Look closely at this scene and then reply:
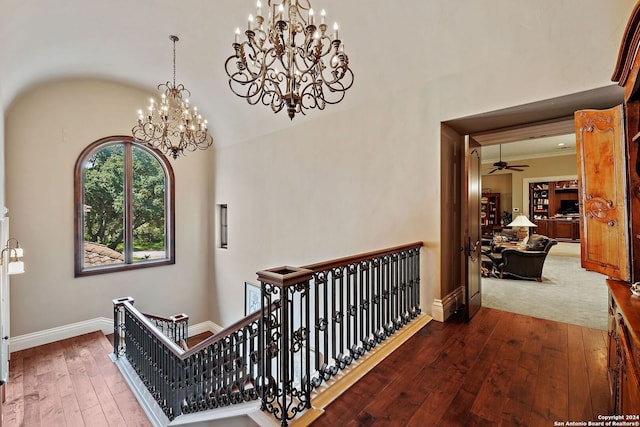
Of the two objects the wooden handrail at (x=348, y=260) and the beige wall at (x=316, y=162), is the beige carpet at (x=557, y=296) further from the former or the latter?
the wooden handrail at (x=348, y=260)

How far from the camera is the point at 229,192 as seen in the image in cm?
654

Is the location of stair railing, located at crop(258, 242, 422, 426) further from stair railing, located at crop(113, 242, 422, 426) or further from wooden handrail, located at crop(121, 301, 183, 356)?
wooden handrail, located at crop(121, 301, 183, 356)

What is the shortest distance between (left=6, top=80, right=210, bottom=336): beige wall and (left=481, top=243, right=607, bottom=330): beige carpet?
669cm

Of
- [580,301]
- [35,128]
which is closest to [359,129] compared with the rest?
[580,301]

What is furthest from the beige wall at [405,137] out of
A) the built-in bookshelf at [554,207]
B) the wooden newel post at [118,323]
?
the built-in bookshelf at [554,207]

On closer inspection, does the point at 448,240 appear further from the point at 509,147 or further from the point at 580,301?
the point at 509,147

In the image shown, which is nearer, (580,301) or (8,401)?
(8,401)

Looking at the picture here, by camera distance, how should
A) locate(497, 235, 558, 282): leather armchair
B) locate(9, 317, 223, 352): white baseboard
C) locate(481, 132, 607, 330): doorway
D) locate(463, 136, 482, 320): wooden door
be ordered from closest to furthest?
locate(463, 136, 482, 320): wooden door
locate(481, 132, 607, 330): doorway
locate(9, 317, 223, 352): white baseboard
locate(497, 235, 558, 282): leather armchair

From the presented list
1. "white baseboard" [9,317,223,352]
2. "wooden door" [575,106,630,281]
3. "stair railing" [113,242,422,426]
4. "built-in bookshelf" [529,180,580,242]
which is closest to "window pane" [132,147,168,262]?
"white baseboard" [9,317,223,352]

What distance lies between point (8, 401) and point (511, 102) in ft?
21.3

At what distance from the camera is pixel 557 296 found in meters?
4.65

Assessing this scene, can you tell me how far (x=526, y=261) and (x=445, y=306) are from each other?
11.7 feet

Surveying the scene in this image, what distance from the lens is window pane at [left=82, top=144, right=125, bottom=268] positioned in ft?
18.1

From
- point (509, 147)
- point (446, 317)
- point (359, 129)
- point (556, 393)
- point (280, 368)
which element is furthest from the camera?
point (509, 147)
